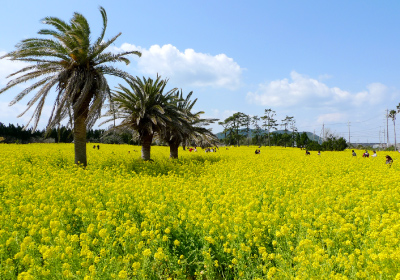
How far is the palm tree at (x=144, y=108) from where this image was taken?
54.3 ft

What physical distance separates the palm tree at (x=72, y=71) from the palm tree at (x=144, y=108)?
7.10 ft

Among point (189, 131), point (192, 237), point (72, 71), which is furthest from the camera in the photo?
point (189, 131)

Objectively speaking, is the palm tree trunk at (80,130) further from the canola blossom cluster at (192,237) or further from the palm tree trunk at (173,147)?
the palm tree trunk at (173,147)

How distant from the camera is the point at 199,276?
4.04 m

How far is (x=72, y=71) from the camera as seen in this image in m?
14.3

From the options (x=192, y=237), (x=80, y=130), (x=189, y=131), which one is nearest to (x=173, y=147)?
(x=189, y=131)

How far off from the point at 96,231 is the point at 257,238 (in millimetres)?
3023

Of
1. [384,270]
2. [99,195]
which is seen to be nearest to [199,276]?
[384,270]

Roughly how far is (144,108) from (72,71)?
13.9ft

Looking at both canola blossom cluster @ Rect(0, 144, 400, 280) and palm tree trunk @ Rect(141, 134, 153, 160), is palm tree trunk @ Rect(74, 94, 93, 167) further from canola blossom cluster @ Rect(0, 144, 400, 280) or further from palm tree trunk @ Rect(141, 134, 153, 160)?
canola blossom cluster @ Rect(0, 144, 400, 280)

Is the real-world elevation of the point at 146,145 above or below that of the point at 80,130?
below

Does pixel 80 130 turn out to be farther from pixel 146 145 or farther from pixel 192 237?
pixel 192 237

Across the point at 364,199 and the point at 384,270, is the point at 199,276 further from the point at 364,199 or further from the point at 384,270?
the point at 364,199

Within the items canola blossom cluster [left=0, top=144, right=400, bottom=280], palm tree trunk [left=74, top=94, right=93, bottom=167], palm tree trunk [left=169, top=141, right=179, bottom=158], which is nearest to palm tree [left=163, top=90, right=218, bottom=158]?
palm tree trunk [left=169, top=141, right=179, bottom=158]
